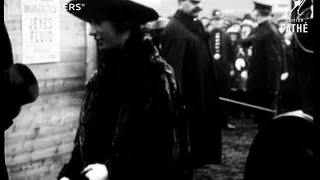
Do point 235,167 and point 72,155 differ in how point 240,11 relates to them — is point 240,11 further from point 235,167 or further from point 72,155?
point 72,155

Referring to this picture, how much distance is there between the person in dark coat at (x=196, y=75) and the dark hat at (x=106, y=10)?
0.97 feet

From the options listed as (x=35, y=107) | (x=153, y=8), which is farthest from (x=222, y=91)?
(x=35, y=107)

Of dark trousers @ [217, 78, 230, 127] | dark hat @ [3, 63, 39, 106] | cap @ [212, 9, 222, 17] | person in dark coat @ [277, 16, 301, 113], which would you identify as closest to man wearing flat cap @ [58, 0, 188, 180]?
dark hat @ [3, 63, 39, 106]

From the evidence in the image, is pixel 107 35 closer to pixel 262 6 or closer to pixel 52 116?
pixel 52 116

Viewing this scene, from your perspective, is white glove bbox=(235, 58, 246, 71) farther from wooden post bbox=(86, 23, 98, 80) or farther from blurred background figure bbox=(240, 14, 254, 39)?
wooden post bbox=(86, 23, 98, 80)

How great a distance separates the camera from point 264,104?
318cm

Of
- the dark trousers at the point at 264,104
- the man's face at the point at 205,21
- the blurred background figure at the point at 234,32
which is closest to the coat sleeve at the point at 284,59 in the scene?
the dark trousers at the point at 264,104

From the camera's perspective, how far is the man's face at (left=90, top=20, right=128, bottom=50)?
2629mm

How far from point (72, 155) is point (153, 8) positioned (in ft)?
3.16

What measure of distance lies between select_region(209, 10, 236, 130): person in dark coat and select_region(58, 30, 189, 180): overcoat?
0.55 metres

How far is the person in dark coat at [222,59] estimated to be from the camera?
3115 millimetres

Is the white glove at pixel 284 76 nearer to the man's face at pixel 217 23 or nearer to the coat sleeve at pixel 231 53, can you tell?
the coat sleeve at pixel 231 53

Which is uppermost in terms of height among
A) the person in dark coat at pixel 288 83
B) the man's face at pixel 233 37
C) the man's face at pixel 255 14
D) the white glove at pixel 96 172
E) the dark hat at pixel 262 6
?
the dark hat at pixel 262 6

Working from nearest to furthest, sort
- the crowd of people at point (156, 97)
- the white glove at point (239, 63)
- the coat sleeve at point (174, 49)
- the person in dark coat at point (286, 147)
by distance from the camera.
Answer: the person in dark coat at point (286, 147) → the crowd of people at point (156, 97) → the coat sleeve at point (174, 49) → the white glove at point (239, 63)
